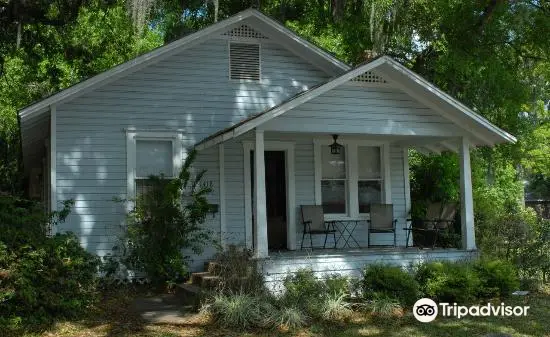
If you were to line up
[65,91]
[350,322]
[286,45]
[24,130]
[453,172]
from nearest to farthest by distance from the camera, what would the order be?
[350,322] < [65,91] < [24,130] < [286,45] < [453,172]

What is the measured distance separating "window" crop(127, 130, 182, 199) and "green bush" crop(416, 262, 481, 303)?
5023mm

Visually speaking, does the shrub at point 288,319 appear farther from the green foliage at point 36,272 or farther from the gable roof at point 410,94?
the gable roof at point 410,94

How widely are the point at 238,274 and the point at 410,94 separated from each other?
4474mm

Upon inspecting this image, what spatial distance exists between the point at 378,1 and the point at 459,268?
636 cm

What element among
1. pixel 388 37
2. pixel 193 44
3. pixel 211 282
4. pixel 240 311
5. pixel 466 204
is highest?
pixel 388 37

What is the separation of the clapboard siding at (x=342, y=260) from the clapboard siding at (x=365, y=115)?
6.72ft

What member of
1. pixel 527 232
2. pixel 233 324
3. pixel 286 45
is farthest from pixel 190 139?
pixel 527 232

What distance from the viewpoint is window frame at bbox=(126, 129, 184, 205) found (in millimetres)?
11258

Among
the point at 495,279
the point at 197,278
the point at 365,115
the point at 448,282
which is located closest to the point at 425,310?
the point at 448,282

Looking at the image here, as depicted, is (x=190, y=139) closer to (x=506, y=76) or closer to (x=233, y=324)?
(x=233, y=324)

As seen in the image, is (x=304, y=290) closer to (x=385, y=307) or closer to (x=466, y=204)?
(x=385, y=307)

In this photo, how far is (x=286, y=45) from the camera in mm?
12500

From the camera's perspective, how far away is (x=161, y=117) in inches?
456
